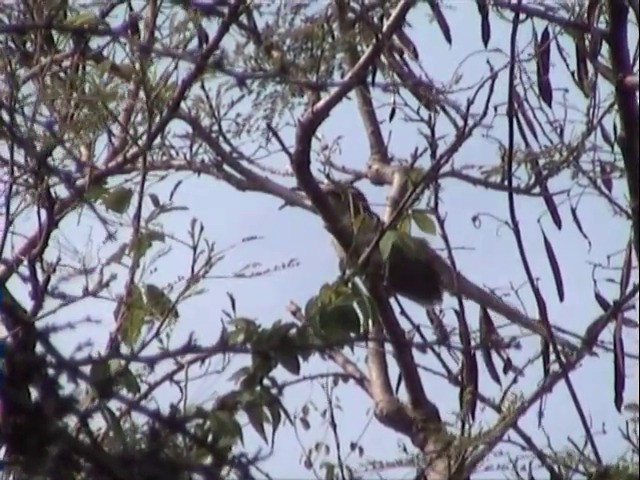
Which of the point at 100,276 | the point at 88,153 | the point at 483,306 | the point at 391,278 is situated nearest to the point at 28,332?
the point at 100,276

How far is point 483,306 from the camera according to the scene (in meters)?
2.01

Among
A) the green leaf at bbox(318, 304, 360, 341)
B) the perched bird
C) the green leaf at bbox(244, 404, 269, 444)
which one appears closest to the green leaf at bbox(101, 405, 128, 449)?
the green leaf at bbox(244, 404, 269, 444)

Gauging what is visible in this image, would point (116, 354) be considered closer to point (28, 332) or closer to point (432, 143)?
point (28, 332)

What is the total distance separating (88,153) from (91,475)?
75cm

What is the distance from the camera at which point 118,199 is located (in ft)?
5.53

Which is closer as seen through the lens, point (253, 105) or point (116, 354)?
point (116, 354)

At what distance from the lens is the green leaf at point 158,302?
5.29 ft

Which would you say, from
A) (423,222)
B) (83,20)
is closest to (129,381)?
(83,20)

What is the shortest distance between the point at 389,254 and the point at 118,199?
0.40m

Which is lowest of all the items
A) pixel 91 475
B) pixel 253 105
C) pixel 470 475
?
pixel 91 475

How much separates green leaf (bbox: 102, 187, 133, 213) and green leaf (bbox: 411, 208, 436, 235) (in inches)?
16.6

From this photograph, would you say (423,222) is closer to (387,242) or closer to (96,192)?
(387,242)

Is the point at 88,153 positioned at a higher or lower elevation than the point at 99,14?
lower

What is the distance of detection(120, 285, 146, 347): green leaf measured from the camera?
1.58m
